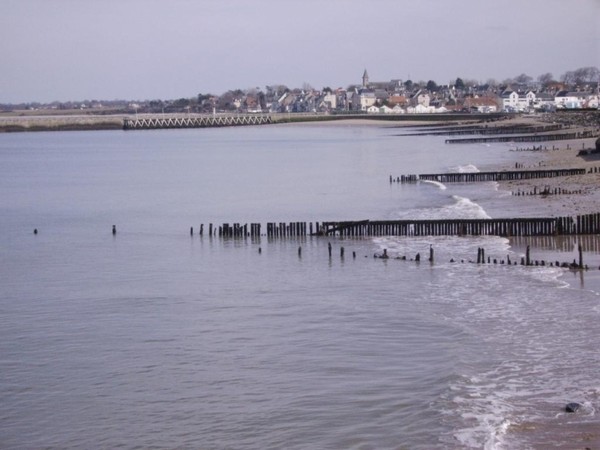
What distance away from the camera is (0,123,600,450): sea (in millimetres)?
14789

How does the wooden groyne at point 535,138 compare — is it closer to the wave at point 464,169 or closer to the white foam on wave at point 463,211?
the wave at point 464,169

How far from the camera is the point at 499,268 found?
2655 centimetres

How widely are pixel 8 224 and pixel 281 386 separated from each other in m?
32.1

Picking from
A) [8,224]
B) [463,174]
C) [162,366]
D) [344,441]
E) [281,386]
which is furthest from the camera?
[463,174]

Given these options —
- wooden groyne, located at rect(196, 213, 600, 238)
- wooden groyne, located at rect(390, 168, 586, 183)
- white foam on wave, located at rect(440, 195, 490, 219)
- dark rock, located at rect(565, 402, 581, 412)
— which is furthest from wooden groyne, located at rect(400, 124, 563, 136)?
dark rock, located at rect(565, 402, 581, 412)

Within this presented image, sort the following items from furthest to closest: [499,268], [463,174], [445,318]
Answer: [463,174] → [499,268] → [445,318]

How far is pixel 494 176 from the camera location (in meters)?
54.8

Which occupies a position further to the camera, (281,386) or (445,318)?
(445,318)

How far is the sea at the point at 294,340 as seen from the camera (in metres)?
14.8

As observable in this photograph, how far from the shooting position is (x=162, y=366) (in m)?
18.5

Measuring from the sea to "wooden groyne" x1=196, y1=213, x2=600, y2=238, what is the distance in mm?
577

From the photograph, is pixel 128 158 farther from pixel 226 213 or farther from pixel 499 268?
pixel 499 268

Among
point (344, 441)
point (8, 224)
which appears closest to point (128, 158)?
point (8, 224)

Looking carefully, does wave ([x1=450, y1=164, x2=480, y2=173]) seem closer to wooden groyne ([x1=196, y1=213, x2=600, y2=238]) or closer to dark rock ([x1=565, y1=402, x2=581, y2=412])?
wooden groyne ([x1=196, y1=213, x2=600, y2=238])
